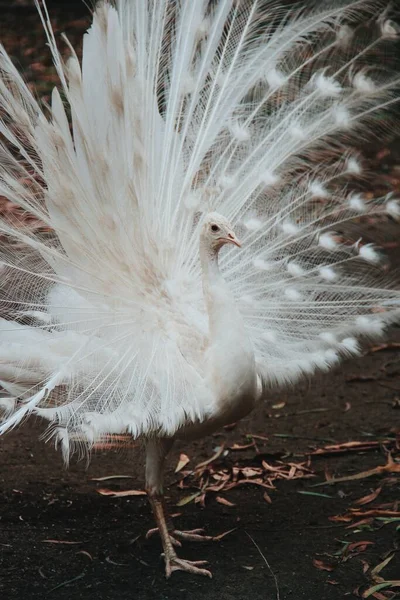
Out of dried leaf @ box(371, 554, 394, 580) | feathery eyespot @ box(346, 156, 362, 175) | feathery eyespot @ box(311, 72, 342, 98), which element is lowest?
dried leaf @ box(371, 554, 394, 580)

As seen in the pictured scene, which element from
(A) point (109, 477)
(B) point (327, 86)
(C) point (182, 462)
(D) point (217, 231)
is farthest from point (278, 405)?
(D) point (217, 231)

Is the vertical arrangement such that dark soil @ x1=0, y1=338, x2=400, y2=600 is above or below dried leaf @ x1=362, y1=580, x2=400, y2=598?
above

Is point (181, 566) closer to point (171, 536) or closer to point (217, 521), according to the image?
point (171, 536)

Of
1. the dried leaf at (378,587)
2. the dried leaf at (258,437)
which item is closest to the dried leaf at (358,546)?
the dried leaf at (378,587)

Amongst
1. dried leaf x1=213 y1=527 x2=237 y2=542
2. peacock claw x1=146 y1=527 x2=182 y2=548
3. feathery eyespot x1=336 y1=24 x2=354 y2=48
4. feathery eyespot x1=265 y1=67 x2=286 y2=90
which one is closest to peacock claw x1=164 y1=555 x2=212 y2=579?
peacock claw x1=146 y1=527 x2=182 y2=548

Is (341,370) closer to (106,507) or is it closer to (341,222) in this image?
(341,222)

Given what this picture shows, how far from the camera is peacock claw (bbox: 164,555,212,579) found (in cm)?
372

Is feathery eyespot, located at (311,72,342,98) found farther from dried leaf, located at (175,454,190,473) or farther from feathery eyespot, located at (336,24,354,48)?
dried leaf, located at (175,454,190,473)

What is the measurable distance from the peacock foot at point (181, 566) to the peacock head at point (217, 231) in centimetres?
128

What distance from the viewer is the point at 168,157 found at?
4.19 meters

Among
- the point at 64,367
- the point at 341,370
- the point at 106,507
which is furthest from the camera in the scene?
the point at 341,370

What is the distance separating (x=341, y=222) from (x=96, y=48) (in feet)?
4.83

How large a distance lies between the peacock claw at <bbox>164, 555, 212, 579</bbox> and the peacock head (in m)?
1.28

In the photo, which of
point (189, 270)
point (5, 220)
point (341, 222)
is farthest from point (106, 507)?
point (341, 222)
